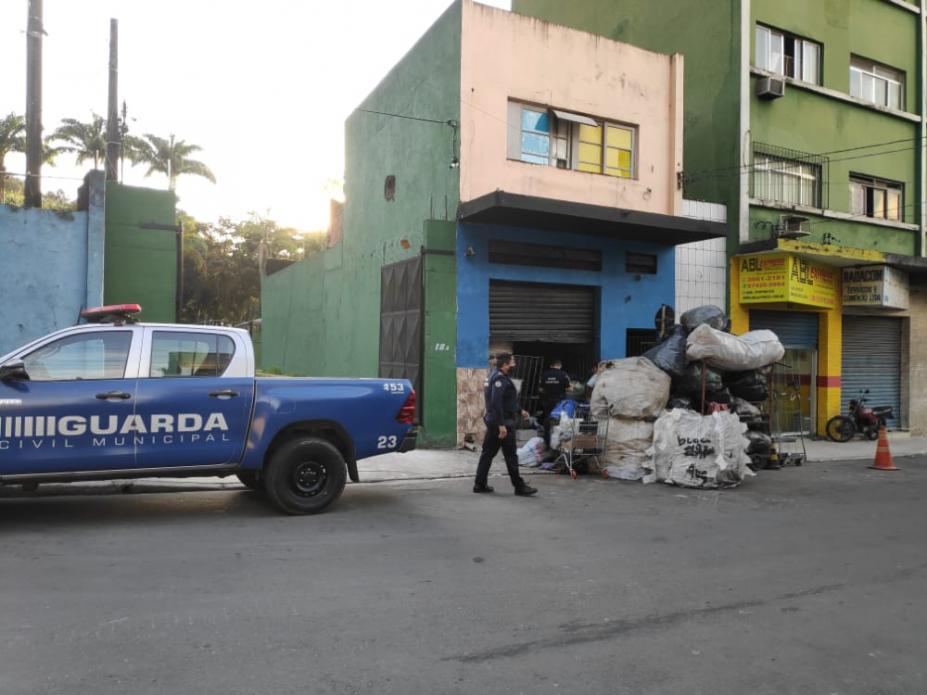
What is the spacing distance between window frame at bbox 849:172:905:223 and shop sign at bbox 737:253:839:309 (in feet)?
10.6

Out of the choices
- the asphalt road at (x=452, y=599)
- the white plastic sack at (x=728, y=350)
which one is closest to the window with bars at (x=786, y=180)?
the white plastic sack at (x=728, y=350)

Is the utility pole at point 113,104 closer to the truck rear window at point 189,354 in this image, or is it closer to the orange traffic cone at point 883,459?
the truck rear window at point 189,354

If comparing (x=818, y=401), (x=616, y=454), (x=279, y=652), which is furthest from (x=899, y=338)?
(x=279, y=652)

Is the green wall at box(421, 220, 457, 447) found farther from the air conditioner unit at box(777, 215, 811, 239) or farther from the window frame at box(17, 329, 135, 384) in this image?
the air conditioner unit at box(777, 215, 811, 239)

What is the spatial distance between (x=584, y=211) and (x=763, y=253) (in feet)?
17.6

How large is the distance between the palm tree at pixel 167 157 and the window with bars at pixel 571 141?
26610 mm

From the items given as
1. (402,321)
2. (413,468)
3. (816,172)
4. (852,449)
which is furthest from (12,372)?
(816,172)

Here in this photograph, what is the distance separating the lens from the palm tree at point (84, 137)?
32.0 m

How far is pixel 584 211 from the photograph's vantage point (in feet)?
42.1

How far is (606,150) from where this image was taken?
14961 mm

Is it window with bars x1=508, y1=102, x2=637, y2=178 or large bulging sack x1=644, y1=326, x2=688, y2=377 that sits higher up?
window with bars x1=508, y1=102, x2=637, y2=178

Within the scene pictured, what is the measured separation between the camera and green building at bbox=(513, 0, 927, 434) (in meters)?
16.4

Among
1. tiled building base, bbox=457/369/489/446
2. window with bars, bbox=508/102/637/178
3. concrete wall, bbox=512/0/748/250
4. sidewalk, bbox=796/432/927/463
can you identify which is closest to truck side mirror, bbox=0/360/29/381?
tiled building base, bbox=457/369/489/446

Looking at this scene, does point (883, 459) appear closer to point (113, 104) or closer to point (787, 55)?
point (787, 55)
